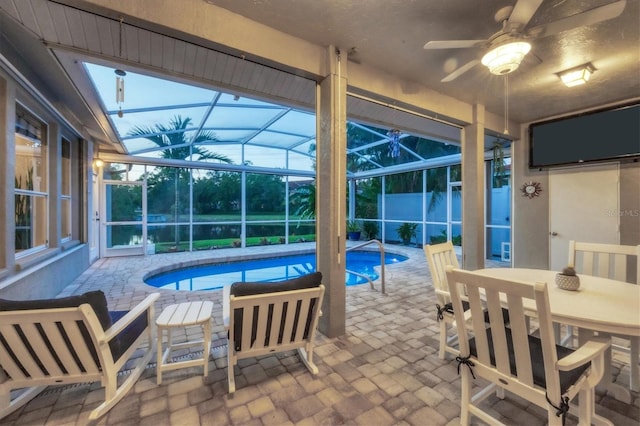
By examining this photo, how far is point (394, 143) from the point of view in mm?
8031

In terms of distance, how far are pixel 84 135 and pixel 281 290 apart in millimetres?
5940

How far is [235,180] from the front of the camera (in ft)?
28.7

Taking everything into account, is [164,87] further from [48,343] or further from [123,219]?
[123,219]

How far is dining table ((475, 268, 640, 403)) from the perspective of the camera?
4.68 ft

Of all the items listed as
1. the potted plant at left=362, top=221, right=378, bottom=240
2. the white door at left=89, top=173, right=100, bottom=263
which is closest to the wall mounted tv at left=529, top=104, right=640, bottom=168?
the potted plant at left=362, top=221, right=378, bottom=240

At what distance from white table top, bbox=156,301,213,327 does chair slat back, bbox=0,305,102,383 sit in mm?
425

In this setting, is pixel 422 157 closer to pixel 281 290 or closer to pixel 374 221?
pixel 374 221

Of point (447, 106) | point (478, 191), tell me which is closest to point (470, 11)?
point (447, 106)

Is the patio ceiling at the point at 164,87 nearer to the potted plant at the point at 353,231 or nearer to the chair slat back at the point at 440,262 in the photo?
the chair slat back at the point at 440,262

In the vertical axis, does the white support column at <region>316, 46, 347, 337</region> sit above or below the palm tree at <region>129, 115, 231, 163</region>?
below

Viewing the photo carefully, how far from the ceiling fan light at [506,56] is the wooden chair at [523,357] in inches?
69.3

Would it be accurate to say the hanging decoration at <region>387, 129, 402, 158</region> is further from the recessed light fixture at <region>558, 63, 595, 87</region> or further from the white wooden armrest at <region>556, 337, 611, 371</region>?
the white wooden armrest at <region>556, 337, 611, 371</region>

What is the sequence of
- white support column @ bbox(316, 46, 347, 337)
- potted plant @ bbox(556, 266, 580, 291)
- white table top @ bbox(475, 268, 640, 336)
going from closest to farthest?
white table top @ bbox(475, 268, 640, 336) → potted plant @ bbox(556, 266, 580, 291) → white support column @ bbox(316, 46, 347, 337)

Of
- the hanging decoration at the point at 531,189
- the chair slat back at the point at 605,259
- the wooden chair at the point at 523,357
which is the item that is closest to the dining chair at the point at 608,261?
the chair slat back at the point at 605,259
